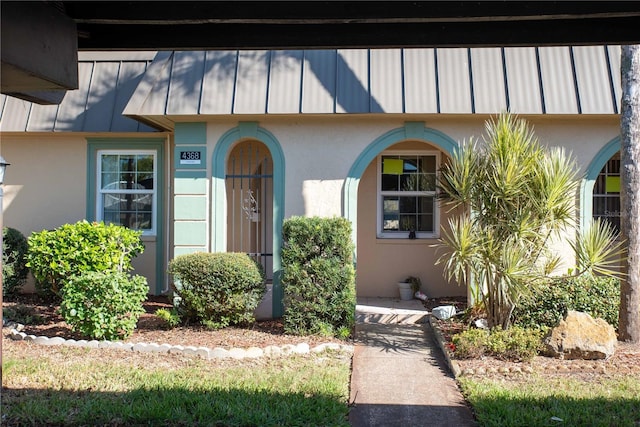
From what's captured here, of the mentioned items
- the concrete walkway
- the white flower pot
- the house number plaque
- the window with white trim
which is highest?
the house number plaque

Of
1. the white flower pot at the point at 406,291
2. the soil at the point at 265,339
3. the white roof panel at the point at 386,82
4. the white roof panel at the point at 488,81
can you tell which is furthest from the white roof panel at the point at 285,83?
the white flower pot at the point at 406,291

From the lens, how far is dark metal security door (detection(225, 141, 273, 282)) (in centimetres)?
980

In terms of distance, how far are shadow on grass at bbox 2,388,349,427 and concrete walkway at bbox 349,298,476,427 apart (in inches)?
15.6

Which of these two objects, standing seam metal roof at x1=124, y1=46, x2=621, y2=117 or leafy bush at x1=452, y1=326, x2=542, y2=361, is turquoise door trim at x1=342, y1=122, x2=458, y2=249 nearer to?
standing seam metal roof at x1=124, y1=46, x2=621, y2=117

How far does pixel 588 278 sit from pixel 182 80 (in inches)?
250

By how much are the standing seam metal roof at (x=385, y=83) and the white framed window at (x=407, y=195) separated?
7.07ft

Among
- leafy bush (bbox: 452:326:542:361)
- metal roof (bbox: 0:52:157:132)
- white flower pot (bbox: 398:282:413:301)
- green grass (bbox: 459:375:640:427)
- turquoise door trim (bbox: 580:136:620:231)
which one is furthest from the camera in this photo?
white flower pot (bbox: 398:282:413:301)

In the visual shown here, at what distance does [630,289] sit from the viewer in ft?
24.6

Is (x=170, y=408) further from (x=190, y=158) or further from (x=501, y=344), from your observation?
(x=190, y=158)

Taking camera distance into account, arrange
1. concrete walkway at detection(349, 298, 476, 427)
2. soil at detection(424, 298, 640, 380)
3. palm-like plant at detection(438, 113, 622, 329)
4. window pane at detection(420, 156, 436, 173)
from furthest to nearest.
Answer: window pane at detection(420, 156, 436, 173), palm-like plant at detection(438, 113, 622, 329), soil at detection(424, 298, 640, 380), concrete walkway at detection(349, 298, 476, 427)

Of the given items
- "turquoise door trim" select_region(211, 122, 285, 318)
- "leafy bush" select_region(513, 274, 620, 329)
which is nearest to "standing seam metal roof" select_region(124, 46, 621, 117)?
"turquoise door trim" select_region(211, 122, 285, 318)

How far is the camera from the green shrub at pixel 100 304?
7.27 metres

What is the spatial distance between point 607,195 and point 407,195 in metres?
3.53

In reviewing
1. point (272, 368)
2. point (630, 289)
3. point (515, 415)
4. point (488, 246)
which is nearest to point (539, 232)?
point (488, 246)
